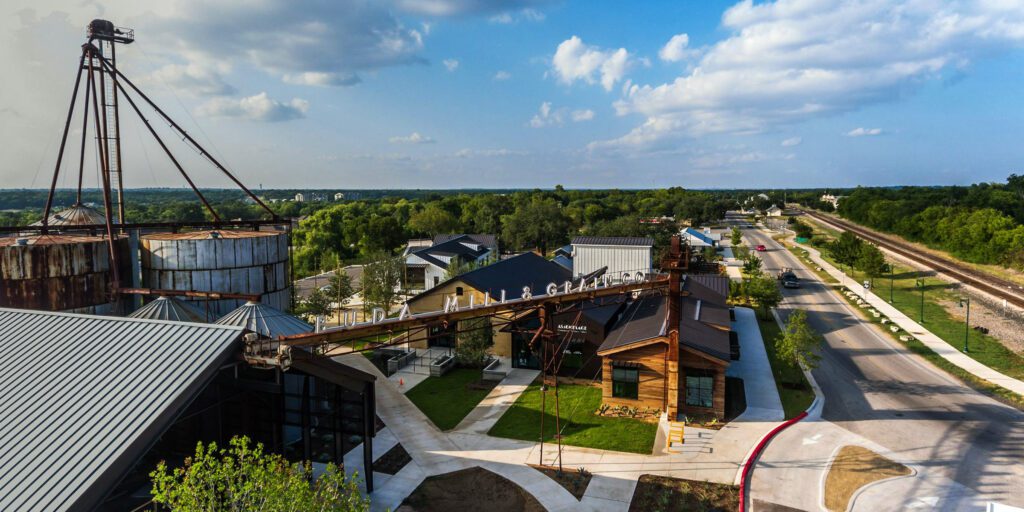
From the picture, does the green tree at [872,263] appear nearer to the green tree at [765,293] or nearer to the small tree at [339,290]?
→ the green tree at [765,293]

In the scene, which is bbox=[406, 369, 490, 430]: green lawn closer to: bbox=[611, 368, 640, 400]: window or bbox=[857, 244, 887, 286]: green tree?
bbox=[611, 368, 640, 400]: window

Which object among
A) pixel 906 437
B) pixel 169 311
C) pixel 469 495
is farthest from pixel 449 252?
pixel 906 437

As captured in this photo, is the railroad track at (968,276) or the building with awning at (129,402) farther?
the railroad track at (968,276)

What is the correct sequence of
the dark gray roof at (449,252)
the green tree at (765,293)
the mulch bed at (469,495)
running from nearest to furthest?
1. the mulch bed at (469,495)
2. the green tree at (765,293)
3. the dark gray roof at (449,252)

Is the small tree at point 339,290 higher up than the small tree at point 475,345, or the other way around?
the small tree at point 339,290

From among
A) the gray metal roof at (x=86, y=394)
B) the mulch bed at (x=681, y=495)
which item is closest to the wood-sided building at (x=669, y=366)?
the mulch bed at (x=681, y=495)
